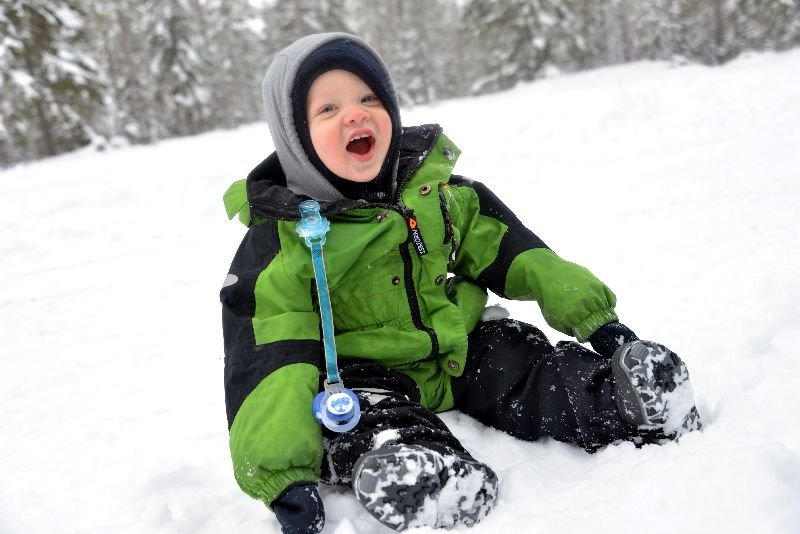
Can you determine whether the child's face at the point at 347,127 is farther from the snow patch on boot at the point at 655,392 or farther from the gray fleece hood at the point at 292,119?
the snow patch on boot at the point at 655,392

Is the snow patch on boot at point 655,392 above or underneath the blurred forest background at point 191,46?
above

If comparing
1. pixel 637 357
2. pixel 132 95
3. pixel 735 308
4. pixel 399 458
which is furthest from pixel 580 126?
pixel 132 95

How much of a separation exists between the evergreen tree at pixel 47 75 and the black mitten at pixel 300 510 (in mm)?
12572

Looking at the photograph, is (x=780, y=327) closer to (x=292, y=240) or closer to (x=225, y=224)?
(x=292, y=240)

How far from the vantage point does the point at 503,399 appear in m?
1.96

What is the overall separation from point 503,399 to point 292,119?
113 centimetres

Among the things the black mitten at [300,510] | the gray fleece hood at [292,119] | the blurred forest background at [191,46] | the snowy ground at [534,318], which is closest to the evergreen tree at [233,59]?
the blurred forest background at [191,46]

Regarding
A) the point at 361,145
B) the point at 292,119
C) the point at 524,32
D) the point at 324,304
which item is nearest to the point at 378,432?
the point at 324,304

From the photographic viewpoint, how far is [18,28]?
12.1 meters

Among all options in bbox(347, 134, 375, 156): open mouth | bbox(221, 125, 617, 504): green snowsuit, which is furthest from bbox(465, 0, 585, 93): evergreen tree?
bbox(347, 134, 375, 156): open mouth

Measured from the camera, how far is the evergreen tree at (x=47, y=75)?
11820 millimetres

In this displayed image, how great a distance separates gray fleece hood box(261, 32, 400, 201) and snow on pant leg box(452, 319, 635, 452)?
2.40 ft

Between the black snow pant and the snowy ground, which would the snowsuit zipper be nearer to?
the black snow pant

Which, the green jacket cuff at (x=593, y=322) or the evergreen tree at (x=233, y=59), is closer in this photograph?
the green jacket cuff at (x=593, y=322)
